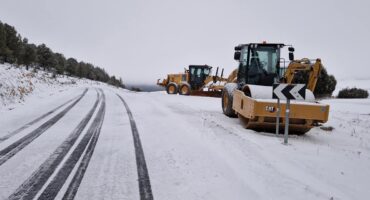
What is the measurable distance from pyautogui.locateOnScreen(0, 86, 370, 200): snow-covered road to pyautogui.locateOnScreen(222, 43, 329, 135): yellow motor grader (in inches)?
22.8

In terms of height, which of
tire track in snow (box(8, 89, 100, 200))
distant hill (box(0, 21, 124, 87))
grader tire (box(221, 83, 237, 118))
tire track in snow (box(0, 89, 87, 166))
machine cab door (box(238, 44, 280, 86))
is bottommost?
tire track in snow (box(8, 89, 100, 200))

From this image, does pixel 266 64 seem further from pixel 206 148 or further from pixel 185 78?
pixel 185 78

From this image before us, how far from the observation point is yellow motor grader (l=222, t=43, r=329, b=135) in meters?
7.79

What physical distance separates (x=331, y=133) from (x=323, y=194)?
20.6 ft

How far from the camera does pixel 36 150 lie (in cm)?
539

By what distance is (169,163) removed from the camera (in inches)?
193

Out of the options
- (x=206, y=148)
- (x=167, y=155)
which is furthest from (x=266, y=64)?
(x=167, y=155)

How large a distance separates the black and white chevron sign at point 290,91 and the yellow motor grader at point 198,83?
60.3 ft

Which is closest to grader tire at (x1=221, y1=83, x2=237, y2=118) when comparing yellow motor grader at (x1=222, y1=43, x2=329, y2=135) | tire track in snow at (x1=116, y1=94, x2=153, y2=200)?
yellow motor grader at (x1=222, y1=43, x2=329, y2=135)

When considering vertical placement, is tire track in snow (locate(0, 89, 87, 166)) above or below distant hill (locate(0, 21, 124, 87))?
below

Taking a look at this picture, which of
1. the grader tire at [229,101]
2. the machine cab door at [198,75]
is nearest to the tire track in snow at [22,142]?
the grader tire at [229,101]

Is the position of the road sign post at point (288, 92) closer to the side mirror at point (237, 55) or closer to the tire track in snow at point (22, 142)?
the side mirror at point (237, 55)

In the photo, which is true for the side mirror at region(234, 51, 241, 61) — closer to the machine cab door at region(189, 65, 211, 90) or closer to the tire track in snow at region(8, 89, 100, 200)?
the tire track in snow at region(8, 89, 100, 200)

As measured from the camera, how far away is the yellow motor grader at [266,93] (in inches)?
307
